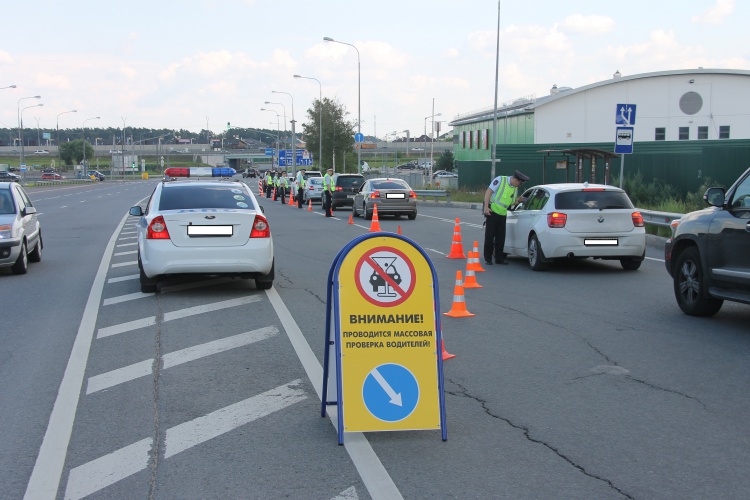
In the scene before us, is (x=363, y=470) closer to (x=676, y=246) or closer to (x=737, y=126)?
(x=676, y=246)

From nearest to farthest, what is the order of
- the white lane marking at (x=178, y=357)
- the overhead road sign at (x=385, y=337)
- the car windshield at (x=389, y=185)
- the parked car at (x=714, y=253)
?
the overhead road sign at (x=385, y=337) → the white lane marking at (x=178, y=357) → the parked car at (x=714, y=253) → the car windshield at (x=389, y=185)

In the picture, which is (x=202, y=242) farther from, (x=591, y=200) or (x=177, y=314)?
(x=591, y=200)

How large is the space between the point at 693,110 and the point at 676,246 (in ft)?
181

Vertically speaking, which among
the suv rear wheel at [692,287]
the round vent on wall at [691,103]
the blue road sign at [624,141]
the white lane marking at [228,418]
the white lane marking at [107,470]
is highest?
the round vent on wall at [691,103]

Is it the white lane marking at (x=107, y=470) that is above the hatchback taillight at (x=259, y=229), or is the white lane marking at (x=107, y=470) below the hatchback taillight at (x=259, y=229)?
below

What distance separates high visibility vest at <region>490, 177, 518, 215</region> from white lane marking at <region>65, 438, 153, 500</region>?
1113 centimetres

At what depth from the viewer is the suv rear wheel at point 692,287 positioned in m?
10.1

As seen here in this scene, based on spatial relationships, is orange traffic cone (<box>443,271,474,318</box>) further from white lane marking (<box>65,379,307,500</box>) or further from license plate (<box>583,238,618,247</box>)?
license plate (<box>583,238,618,247</box>)

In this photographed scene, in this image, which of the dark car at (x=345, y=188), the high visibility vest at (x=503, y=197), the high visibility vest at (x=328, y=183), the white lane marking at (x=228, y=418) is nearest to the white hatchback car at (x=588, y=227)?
the high visibility vest at (x=503, y=197)

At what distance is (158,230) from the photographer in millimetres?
11727

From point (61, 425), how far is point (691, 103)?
2434 inches

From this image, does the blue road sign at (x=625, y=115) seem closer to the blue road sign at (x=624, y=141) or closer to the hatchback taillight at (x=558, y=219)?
the blue road sign at (x=624, y=141)

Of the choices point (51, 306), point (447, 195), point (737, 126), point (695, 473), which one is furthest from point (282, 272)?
point (737, 126)

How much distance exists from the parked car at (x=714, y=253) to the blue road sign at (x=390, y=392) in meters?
5.06
